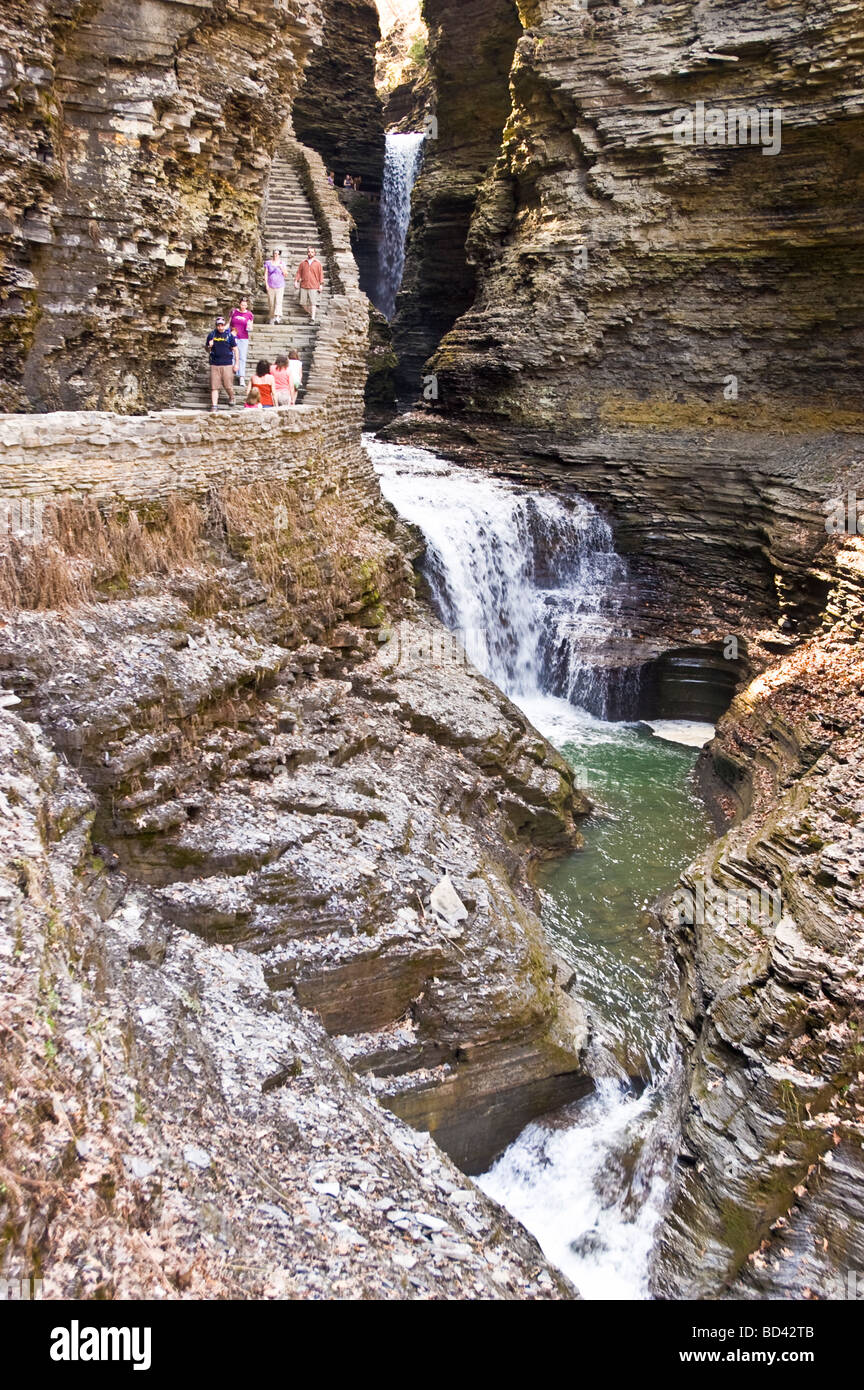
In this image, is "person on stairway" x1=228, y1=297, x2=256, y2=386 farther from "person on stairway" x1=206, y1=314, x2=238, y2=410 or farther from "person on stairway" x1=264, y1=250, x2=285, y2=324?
"person on stairway" x1=264, y1=250, x2=285, y2=324

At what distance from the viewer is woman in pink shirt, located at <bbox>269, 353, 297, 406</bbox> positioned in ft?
41.4

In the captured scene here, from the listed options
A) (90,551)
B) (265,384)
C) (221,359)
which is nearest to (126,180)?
(221,359)

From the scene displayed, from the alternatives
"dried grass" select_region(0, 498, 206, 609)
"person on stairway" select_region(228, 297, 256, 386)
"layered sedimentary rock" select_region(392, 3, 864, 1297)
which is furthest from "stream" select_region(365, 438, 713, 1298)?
"dried grass" select_region(0, 498, 206, 609)

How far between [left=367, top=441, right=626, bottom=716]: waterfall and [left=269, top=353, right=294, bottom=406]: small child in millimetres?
3792

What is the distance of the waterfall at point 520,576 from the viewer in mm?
16188

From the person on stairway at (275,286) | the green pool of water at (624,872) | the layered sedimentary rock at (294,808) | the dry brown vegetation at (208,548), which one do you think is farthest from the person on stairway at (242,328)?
the green pool of water at (624,872)

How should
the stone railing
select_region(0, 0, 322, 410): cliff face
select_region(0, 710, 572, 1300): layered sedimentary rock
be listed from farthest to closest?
select_region(0, 0, 322, 410): cliff face < the stone railing < select_region(0, 710, 572, 1300): layered sedimentary rock

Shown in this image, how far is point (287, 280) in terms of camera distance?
51.6 ft

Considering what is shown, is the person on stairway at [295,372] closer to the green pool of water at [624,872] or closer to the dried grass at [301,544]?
the dried grass at [301,544]

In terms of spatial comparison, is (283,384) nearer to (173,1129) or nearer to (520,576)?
(520,576)

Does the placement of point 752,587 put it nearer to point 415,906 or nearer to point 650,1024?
point 650,1024

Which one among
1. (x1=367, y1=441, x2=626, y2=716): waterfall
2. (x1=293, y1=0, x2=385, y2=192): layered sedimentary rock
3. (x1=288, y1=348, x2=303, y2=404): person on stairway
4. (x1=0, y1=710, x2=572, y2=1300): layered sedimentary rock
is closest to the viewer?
(x1=0, y1=710, x2=572, y2=1300): layered sedimentary rock

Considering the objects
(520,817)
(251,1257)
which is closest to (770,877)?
(520,817)

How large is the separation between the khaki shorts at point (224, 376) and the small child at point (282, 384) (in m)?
Answer: 0.63
